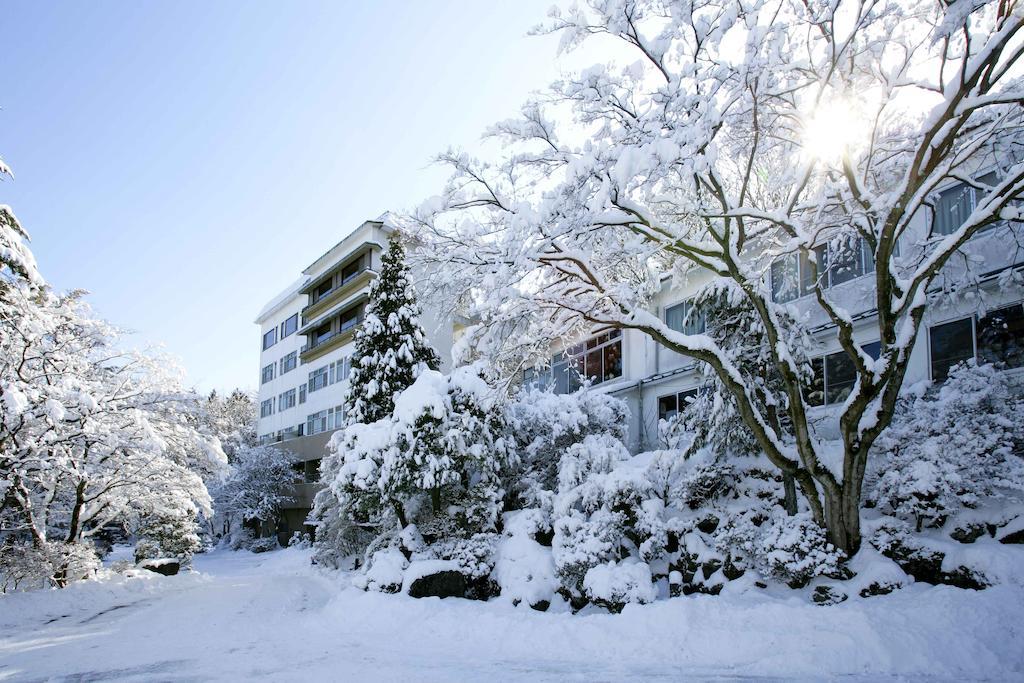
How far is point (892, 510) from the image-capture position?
11188 mm

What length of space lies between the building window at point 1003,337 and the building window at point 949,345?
0.20 m

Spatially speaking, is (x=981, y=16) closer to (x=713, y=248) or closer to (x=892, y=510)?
(x=713, y=248)

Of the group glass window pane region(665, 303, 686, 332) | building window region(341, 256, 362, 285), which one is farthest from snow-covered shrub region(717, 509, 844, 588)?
building window region(341, 256, 362, 285)

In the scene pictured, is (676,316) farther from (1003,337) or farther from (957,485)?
(957,485)

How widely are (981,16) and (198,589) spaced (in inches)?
929

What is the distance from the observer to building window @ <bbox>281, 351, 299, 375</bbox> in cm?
4655

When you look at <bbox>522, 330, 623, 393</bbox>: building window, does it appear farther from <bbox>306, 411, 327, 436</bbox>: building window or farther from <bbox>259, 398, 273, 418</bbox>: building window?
<bbox>259, 398, 273, 418</bbox>: building window

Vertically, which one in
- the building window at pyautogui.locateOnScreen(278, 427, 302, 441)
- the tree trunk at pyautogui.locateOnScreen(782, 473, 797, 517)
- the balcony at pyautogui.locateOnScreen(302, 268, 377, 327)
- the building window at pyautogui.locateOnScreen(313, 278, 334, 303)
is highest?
the building window at pyautogui.locateOnScreen(313, 278, 334, 303)

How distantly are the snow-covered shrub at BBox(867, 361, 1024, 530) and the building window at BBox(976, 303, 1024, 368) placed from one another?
1.35 meters

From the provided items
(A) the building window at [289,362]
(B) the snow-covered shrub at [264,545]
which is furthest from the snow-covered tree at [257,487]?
(A) the building window at [289,362]

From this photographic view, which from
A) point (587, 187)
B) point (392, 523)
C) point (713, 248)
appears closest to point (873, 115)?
point (713, 248)

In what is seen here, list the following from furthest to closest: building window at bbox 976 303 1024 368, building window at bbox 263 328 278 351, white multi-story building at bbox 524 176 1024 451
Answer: building window at bbox 263 328 278 351 → white multi-story building at bbox 524 176 1024 451 → building window at bbox 976 303 1024 368

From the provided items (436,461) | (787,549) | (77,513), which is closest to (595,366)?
(436,461)

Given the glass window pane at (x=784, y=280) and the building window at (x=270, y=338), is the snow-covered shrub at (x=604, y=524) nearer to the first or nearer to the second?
the glass window pane at (x=784, y=280)
